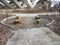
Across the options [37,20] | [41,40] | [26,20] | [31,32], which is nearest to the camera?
[41,40]

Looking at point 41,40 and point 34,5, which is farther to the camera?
point 34,5

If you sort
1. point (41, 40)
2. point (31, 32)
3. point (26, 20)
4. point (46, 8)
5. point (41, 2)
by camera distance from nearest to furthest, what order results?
point (41, 40), point (31, 32), point (26, 20), point (46, 8), point (41, 2)

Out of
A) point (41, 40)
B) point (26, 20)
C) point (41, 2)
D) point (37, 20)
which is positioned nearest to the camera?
point (41, 40)

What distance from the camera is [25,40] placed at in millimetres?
5809

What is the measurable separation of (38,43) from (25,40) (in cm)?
55

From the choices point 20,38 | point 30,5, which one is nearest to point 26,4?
point 30,5

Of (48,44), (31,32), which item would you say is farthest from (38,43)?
(31,32)

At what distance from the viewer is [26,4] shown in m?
13.0

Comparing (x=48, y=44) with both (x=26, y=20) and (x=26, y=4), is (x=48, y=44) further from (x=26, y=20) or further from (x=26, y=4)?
(x=26, y=4)

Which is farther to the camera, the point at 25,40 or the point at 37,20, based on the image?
the point at 37,20

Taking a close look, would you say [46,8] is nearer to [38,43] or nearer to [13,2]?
[13,2]

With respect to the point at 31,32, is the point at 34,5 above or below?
below

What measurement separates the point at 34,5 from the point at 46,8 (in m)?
1.61

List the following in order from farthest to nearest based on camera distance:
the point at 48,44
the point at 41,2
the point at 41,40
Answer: the point at 41,2 < the point at 41,40 < the point at 48,44
